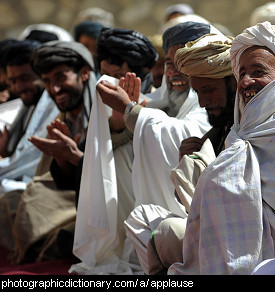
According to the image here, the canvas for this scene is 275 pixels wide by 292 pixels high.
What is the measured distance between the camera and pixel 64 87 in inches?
283

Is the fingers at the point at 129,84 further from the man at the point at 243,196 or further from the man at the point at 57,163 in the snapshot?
the man at the point at 243,196

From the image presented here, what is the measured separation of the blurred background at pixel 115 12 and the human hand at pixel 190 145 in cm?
855

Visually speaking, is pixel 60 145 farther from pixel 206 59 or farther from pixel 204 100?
pixel 206 59

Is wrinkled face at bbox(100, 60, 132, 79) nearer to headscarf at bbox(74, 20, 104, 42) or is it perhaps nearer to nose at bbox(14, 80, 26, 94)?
nose at bbox(14, 80, 26, 94)

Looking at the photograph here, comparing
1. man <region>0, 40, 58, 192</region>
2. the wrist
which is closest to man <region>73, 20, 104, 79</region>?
man <region>0, 40, 58, 192</region>

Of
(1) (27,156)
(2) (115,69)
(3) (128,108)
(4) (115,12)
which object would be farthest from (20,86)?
(4) (115,12)

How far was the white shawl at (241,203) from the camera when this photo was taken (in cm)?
398

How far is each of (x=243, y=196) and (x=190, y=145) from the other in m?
1.03

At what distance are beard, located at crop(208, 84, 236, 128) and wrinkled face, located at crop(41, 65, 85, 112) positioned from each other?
2.29 metres

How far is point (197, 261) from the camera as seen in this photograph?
4.24 m

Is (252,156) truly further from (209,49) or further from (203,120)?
(203,120)

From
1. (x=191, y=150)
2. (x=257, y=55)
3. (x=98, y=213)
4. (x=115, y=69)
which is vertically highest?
(x=257, y=55)

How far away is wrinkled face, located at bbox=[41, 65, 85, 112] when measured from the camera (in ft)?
23.5

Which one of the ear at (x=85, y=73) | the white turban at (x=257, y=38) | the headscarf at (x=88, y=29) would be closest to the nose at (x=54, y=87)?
the ear at (x=85, y=73)
